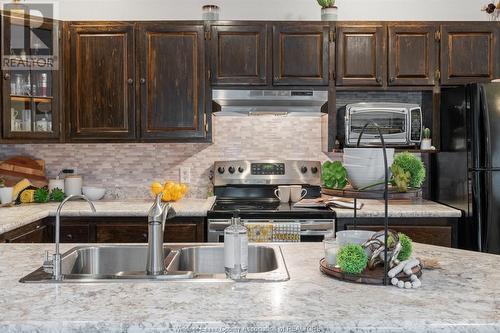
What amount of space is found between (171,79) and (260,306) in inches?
107

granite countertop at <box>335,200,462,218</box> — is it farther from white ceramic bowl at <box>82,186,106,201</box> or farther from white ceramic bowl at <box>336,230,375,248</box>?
white ceramic bowl at <box>82,186,106,201</box>

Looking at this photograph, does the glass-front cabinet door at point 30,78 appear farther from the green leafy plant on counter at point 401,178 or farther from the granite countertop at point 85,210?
the green leafy plant on counter at point 401,178

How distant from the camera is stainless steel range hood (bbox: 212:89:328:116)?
379 centimetres

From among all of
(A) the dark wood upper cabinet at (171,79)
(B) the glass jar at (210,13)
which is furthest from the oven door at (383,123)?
(B) the glass jar at (210,13)

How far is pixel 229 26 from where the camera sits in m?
3.80

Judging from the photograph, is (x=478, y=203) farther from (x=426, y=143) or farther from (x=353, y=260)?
(x=353, y=260)

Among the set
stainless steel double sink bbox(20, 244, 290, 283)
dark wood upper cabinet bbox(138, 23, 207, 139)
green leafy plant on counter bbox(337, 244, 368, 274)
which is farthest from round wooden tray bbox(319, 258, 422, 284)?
dark wood upper cabinet bbox(138, 23, 207, 139)

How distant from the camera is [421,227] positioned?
11.3 ft

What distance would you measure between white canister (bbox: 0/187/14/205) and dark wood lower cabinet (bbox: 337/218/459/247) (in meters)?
2.31

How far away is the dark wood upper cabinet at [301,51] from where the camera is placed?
3.81m

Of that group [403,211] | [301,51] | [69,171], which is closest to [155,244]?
[403,211]

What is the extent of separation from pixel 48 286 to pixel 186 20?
2.85m

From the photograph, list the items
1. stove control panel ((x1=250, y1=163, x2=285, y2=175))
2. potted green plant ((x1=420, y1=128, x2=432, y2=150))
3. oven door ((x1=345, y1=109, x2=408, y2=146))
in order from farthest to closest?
stove control panel ((x1=250, y1=163, x2=285, y2=175))
potted green plant ((x1=420, y1=128, x2=432, y2=150))
oven door ((x1=345, y1=109, x2=408, y2=146))

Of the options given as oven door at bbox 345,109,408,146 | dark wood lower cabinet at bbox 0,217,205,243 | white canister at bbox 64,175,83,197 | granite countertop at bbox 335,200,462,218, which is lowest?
dark wood lower cabinet at bbox 0,217,205,243
